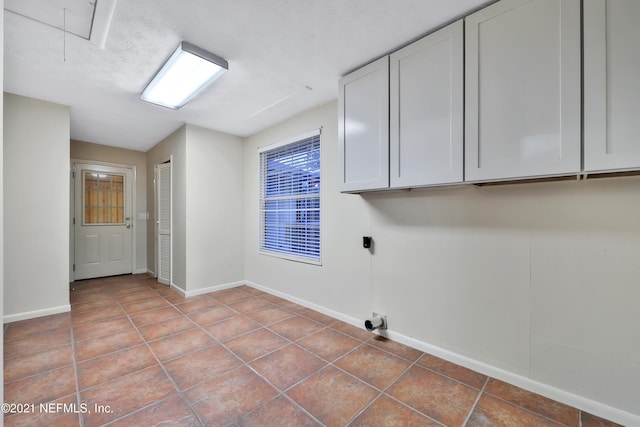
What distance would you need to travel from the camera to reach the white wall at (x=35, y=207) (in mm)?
3000

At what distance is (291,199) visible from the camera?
12.3 ft

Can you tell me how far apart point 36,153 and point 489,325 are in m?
4.89

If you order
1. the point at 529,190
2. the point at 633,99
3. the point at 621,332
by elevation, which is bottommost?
the point at 621,332

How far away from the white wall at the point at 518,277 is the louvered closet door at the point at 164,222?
3.20 meters

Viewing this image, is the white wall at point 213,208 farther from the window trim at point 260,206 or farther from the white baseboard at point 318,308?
the white baseboard at point 318,308

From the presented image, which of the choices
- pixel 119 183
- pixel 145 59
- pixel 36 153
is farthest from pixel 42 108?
pixel 119 183

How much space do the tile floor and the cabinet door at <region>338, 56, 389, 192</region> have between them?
58.3 inches

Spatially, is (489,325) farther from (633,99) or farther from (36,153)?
(36,153)

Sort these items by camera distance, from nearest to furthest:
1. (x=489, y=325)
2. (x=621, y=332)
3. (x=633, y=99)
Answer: (x=633, y=99) → (x=621, y=332) → (x=489, y=325)

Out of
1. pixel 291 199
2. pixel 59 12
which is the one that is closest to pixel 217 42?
pixel 59 12

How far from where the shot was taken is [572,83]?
1475mm

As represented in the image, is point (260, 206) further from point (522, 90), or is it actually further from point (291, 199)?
point (522, 90)

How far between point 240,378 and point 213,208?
2720 millimetres

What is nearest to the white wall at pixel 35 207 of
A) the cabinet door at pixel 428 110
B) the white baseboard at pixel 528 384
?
the white baseboard at pixel 528 384
